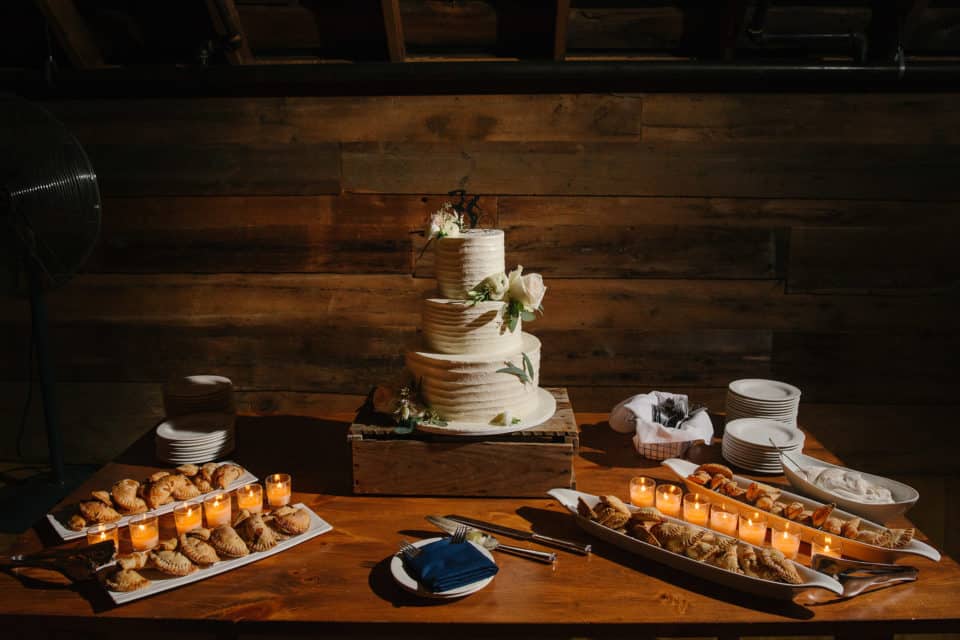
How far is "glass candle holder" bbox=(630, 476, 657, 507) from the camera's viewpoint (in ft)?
6.45

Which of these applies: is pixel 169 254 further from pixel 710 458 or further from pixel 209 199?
pixel 710 458

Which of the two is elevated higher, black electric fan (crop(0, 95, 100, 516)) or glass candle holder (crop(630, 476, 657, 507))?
black electric fan (crop(0, 95, 100, 516))

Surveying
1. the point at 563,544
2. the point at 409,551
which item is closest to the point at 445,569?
the point at 409,551

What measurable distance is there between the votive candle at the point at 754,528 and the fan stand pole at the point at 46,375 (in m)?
2.74

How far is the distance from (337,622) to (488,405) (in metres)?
0.79

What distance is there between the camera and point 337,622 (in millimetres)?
1500

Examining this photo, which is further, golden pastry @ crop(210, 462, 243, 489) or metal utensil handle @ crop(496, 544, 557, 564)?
golden pastry @ crop(210, 462, 243, 489)

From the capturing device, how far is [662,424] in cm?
245

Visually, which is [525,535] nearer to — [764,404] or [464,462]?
[464,462]

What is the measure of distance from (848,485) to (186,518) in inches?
72.6

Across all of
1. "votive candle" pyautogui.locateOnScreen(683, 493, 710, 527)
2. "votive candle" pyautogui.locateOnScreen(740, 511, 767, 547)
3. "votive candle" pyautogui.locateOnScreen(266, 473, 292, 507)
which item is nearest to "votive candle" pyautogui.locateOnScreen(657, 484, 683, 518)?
"votive candle" pyautogui.locateOnScreen(683, 493, 710, 527)

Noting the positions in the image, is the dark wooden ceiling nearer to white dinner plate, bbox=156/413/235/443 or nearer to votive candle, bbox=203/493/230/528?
white dinner plate, bbox=156/413/235/443

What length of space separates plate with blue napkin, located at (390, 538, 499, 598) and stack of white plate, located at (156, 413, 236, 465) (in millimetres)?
905

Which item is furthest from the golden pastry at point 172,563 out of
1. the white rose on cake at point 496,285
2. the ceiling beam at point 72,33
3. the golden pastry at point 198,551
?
the ceiling beam at point 72,33
